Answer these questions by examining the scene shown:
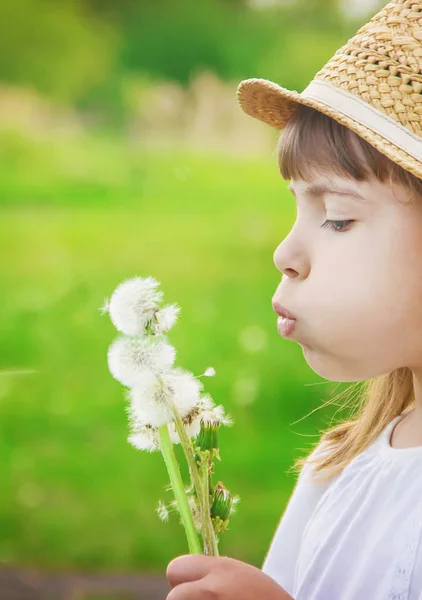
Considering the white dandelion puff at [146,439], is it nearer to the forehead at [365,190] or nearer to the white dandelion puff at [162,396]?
the white dandelion puff at [162,396]

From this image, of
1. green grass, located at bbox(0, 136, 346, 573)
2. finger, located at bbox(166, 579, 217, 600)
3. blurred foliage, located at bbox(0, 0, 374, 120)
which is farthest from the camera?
blurred foliage, located at bbox(0, 0, 374, 120)

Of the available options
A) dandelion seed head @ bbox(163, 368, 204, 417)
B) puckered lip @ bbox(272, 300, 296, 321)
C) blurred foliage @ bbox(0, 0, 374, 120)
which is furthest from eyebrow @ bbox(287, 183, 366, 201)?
blurred foliage @ bbox(0, 0, 374, 120)

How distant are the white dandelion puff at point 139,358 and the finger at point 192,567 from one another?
15 centimetres

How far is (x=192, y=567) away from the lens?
67cm

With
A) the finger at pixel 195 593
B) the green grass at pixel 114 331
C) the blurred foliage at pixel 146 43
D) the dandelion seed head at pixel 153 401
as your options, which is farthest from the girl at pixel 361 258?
the blurred foliage at pixel 146 43

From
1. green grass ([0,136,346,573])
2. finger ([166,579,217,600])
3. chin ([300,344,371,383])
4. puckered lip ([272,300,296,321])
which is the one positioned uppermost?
green grass ([0,136,346,573])

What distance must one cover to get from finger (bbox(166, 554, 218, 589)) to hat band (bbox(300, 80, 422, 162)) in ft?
1.21

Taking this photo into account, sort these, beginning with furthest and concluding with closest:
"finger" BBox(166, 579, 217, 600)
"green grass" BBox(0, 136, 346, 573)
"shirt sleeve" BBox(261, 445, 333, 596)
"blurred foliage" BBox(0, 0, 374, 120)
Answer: "blurred foliage" BBox(0, 0, 374, 120) → "green grass" BBox(0, 136, 346, 573) → "shirt sleeve" BBox(261, 445, 333, 596) → "finger" BBox(166, 579, 217, 600)

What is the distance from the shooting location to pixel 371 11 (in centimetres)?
254

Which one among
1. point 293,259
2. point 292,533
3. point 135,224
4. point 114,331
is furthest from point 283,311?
point 135,224

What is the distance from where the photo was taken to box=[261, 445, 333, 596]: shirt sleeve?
917 mm

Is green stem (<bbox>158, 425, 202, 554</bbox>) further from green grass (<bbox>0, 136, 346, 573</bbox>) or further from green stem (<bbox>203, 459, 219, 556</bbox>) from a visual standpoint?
green grass (<bbox>0, 136, 346, 573</bbox>)

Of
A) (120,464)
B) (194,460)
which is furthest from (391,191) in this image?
(120,464)

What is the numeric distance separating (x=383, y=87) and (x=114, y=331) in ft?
6.65
